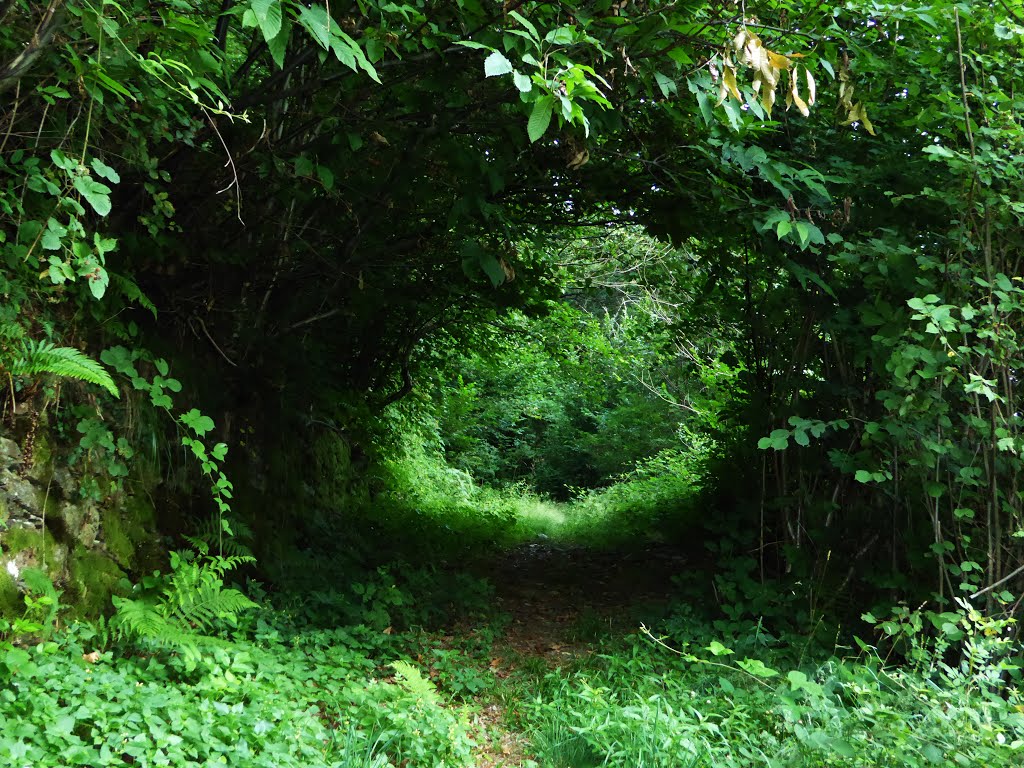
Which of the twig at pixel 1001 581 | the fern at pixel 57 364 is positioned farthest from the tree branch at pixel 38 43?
the twig at pixel 1001 581

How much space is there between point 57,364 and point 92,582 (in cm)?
129

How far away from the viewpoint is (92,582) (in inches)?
151

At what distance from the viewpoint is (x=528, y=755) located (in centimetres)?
367

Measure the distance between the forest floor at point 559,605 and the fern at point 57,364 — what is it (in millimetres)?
2545

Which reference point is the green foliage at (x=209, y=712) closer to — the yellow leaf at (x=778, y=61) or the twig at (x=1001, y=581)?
the twig at (x=1001, y=581)

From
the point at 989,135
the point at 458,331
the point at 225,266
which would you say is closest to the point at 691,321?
the point at 458,331

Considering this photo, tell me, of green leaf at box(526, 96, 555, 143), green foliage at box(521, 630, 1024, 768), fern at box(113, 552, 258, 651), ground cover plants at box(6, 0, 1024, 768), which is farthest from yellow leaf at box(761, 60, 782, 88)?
fern at box(113, 552, 258, 651)

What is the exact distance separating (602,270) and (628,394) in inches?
193

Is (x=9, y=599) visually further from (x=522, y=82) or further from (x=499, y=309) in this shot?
(x=499, y=309)

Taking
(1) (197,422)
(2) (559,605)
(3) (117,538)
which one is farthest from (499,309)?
(3) (117,538)

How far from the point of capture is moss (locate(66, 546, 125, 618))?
3.72m

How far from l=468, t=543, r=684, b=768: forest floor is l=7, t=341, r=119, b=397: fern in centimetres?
254

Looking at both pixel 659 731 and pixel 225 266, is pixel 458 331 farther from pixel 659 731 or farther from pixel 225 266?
pixel 659 731

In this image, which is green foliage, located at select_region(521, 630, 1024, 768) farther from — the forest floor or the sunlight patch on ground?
the sunlight patch on ground
